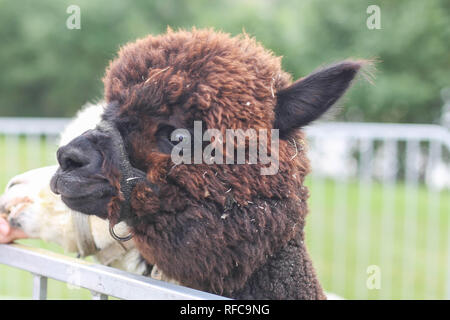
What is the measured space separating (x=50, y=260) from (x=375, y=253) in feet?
14.7

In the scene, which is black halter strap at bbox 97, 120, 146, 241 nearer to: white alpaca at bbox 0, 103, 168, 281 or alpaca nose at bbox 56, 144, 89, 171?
alpaca nose at bbox 56, 144, 89, 171

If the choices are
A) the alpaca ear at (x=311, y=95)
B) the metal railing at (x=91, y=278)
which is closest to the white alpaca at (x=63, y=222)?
the metal railing at (x=91, y=278)

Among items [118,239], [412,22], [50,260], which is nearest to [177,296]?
[118,239]

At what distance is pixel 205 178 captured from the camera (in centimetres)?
168

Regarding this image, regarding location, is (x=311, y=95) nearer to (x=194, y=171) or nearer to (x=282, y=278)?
(x=194, y=171)

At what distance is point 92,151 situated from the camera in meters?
1.64

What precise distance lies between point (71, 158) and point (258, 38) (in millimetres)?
16653

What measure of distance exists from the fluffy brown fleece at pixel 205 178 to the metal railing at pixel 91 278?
0.18 m

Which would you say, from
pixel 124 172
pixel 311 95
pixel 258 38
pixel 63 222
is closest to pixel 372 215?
pixel 311 95

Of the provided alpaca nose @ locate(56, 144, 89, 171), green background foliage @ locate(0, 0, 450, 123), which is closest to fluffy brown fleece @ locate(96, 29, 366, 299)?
alpaca nose @ locate(56, 144, 89, 171)

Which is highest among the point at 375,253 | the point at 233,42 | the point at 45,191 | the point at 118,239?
the point at 233,42

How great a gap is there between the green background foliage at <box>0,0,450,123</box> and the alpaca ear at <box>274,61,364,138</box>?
1313 cm

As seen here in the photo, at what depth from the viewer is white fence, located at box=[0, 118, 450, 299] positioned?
5.19 m
